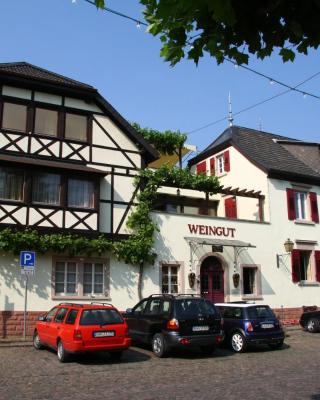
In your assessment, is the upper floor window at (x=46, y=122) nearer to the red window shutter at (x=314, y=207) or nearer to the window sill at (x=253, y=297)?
the window sill at (x=253, y=297)

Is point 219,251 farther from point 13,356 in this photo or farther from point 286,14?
point 286,14

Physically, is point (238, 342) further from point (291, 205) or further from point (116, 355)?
point (291, 205)

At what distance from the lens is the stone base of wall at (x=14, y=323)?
16.5 meters

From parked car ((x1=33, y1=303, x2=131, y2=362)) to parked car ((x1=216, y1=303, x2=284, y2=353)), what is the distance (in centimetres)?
385

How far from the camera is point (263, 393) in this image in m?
8.55

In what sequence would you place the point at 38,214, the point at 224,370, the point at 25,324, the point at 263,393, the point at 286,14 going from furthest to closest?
the point at 38,214, the point at 25,324, the point at 224,370, the point at 263,393, the point at 286,14

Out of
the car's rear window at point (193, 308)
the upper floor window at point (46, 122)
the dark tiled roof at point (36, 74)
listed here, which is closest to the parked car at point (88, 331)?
the car's rear window at point (193, 308)

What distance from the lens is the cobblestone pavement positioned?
334 inches

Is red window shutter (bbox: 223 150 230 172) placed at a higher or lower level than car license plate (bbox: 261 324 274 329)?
higher

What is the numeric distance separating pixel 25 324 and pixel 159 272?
6.04m

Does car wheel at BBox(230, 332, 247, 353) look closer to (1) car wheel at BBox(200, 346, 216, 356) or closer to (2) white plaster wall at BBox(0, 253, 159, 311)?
(1) car wheel at BBox(200, 346, 216, 356)

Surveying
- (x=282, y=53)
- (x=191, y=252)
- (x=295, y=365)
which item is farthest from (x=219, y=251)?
(x=282, y=53)

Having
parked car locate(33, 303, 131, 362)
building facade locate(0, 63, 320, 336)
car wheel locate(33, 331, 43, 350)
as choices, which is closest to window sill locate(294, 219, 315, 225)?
building facade locate(0, 63, 320, 336)

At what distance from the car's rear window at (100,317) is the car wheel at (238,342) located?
399 centimetres
